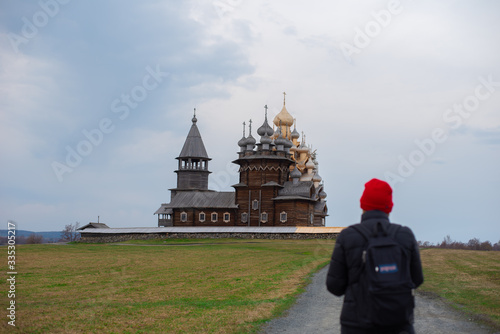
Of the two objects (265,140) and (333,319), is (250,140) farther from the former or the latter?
(333,319)

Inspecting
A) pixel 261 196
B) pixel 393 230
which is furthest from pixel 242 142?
pixel 393 230

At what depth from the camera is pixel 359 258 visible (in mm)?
5008

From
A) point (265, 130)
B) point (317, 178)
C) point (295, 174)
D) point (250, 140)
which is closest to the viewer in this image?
point (250, 140)

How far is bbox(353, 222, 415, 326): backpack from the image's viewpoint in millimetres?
4750

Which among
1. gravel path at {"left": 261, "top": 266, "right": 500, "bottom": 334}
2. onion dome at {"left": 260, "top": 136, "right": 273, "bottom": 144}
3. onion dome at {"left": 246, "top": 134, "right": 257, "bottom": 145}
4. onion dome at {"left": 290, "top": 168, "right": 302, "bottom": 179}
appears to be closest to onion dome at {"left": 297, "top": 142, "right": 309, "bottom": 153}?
onion dome at {"left": 290, "top": 168, "right": 302, "bottom": 179}

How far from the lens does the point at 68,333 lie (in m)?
10.5

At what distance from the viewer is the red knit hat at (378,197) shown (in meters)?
5.33

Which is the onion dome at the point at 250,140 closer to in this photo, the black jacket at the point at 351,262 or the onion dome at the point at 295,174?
the onion dome at the point at 295,174

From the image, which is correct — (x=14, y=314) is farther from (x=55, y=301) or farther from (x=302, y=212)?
(x=302, y=212)

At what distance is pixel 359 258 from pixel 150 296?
12.1m

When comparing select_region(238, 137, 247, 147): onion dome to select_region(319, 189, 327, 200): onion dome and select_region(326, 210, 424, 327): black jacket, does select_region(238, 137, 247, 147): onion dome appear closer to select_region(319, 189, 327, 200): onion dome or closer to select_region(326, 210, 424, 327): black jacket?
select_region(319, 189, 327, 200): onion dome

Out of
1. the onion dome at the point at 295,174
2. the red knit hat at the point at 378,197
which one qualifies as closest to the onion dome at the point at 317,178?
the onion dome at the point at 295,174

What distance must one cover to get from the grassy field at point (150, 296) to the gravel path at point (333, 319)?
0.50m

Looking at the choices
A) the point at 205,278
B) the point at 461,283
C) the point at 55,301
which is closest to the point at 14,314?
the point at 55,301
